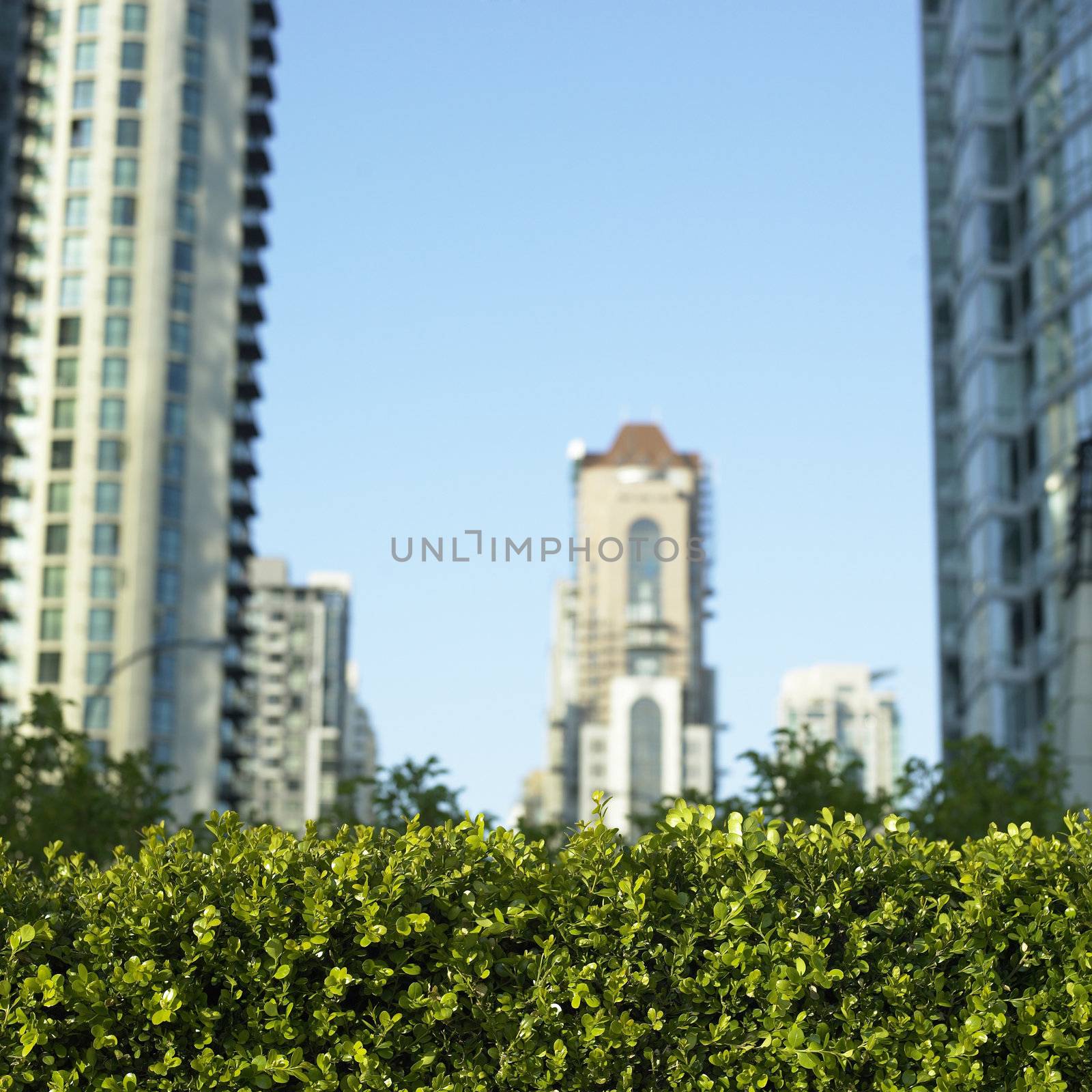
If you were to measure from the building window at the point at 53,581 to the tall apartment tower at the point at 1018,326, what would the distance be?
174 feet

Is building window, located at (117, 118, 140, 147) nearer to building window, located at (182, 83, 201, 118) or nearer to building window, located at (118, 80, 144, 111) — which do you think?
building window, located at (118, 80, 144, 111)

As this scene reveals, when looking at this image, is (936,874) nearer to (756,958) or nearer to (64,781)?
(756,958)

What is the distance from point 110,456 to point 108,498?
8.66ft

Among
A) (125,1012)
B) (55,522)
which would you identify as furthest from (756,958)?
(55,522)

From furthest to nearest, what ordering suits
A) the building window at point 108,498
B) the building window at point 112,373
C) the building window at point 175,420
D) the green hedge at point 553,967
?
the building window at point 175,420, the building window at point 112,373, the building window at point 108,498, the green hedge at point 553,967

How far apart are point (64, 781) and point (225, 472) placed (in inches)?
3742

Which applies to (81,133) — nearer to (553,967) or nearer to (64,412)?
(64,412)

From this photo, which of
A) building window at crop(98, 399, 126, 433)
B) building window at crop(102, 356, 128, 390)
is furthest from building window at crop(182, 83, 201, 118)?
building window at crop(98, 399, 126, 433)

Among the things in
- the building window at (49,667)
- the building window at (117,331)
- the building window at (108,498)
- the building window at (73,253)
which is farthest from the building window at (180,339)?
the building window at (49,667)

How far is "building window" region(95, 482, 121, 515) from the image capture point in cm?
10719

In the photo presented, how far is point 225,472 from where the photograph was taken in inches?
4419

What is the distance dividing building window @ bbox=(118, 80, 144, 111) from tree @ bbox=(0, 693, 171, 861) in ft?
322

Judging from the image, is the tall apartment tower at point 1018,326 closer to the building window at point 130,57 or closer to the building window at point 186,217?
the building window at point 186,217

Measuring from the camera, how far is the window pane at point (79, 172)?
4407 inches
